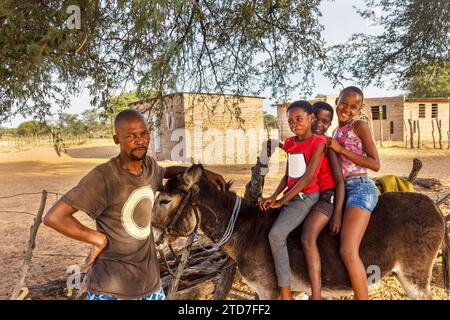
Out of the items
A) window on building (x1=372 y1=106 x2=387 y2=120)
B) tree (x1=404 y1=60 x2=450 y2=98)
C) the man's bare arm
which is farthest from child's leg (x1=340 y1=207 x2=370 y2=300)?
window on building (x1=372 y1=106 x2=387 y2=120)

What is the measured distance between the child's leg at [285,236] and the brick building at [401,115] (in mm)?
31156

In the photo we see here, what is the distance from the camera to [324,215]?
317 centimetres

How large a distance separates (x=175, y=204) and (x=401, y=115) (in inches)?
1417

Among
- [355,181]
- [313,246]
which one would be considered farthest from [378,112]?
[313,246]

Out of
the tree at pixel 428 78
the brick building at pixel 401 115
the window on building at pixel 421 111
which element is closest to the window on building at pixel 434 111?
the brick building at pixel 401 115

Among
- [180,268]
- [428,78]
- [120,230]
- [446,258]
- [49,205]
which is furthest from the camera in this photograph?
[49,205]

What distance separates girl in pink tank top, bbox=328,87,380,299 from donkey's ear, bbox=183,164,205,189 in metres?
1.21

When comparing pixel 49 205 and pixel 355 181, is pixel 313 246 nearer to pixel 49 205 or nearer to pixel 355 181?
pixel 355 181

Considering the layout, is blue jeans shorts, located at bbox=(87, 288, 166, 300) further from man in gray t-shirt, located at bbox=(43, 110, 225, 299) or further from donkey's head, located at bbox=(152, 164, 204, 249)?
donkey's head, located at bbox=(152, 164, 204, 249)

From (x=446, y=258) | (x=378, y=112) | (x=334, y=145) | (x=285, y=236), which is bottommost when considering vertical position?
(x=446, y=258)

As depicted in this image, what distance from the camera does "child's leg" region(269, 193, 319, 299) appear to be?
10.6ft

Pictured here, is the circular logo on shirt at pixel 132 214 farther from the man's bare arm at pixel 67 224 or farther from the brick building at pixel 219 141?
the brick building at pixel 219 141

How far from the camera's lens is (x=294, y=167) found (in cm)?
333
